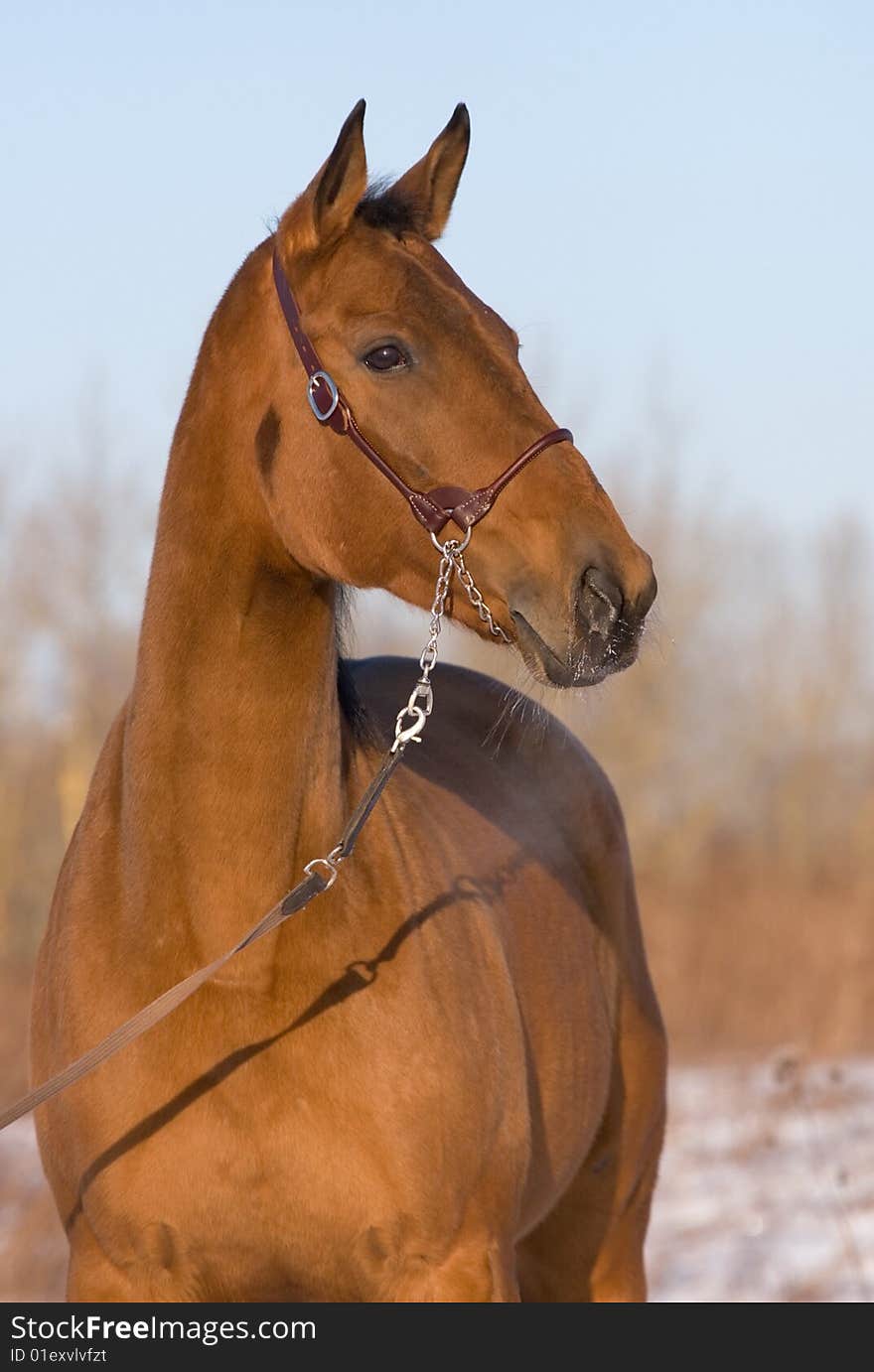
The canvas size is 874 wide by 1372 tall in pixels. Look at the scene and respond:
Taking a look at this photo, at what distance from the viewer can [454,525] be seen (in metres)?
3.15

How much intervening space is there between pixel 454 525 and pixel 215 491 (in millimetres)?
557

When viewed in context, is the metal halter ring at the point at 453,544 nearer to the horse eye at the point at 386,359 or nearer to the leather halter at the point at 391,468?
the leather halter at the point at 391,468

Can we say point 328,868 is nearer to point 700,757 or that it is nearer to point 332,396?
point 332,396

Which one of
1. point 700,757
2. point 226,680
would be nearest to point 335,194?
point 226,680

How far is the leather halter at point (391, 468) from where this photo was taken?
3.10 metres

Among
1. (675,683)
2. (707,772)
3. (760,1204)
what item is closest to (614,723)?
(675,683)

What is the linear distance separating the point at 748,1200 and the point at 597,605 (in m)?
6.16

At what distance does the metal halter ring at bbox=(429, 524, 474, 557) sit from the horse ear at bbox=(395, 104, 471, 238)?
82cm

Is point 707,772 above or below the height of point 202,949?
above

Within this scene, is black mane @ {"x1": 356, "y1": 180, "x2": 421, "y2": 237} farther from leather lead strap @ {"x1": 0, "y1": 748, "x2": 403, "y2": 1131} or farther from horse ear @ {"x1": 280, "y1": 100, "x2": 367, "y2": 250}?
leather lead strap @ {"x1": 0, "y1": 748, "x2": 403, "y2": 1131}

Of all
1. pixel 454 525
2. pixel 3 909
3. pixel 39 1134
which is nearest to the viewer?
pixel 454 525

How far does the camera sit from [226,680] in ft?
10.9

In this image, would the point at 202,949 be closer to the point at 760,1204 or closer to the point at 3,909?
the point at 760,1204
